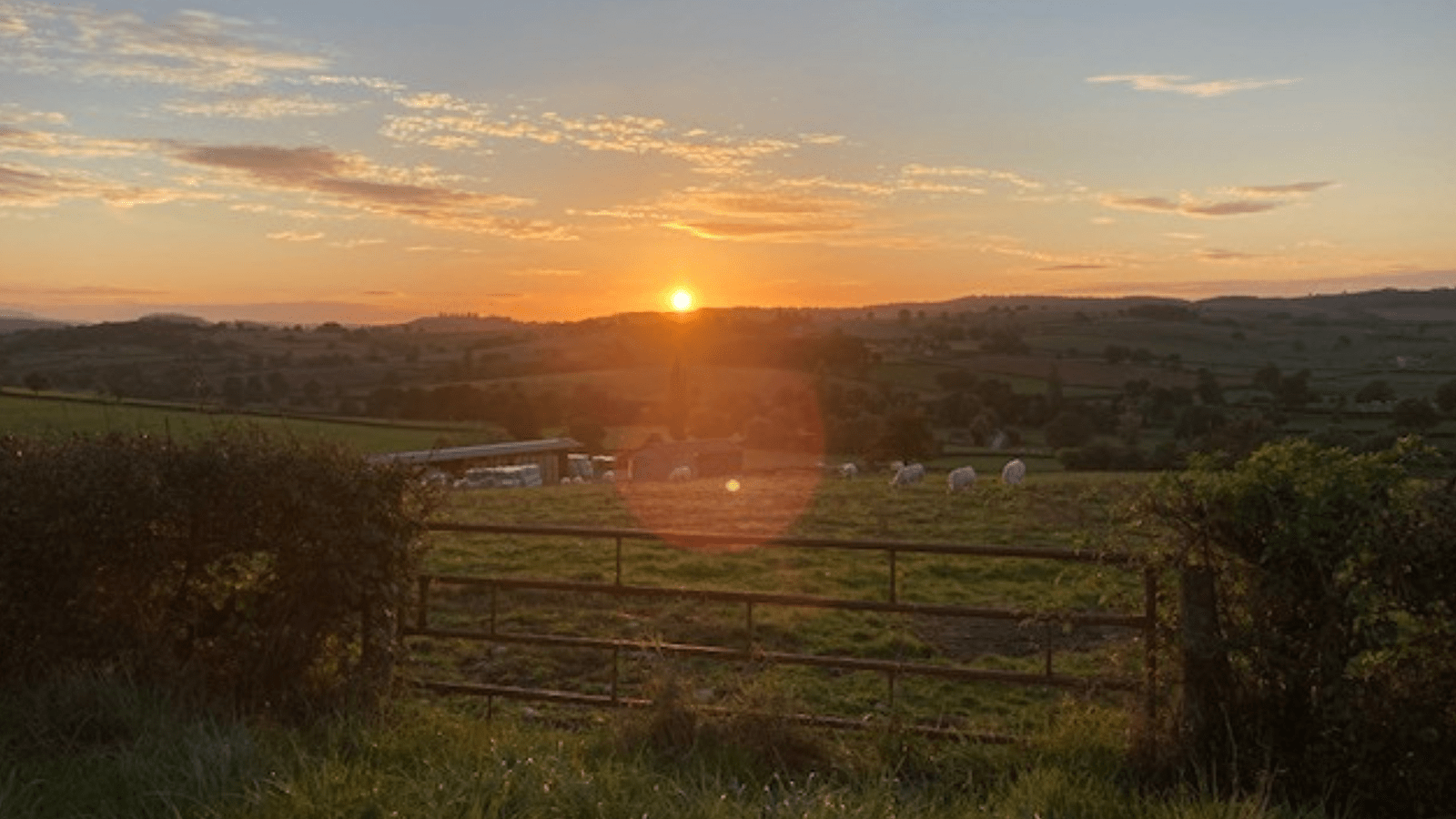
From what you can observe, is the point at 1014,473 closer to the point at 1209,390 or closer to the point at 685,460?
the point at 685,460

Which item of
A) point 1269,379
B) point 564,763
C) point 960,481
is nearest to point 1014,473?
point 960,481

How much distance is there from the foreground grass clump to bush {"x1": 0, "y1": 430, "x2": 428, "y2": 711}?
0.36 meters

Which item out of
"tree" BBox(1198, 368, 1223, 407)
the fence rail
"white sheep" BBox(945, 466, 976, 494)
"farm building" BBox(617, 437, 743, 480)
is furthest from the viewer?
"tree" BBox(1198, 368, 1223, 407)

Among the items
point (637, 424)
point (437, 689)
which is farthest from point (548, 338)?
point (437, 689)

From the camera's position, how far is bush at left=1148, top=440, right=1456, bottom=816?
538 centimetres

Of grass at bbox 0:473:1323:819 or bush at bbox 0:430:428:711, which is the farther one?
bush at bbox 0:430:428:711

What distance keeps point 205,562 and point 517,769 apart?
8.55ft

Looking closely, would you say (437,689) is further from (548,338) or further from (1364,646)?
(548,338)

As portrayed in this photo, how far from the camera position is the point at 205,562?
7113 mm

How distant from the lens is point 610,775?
5.64 m

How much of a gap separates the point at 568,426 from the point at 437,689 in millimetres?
61234

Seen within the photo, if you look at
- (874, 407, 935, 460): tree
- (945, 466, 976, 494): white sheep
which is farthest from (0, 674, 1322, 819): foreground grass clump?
(874, 407, 935, 460): tree

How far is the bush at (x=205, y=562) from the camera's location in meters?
6.85

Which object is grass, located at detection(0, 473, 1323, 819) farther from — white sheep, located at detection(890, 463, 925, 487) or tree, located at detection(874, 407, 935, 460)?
tree, located at detection(874, 407, 935, 460)
